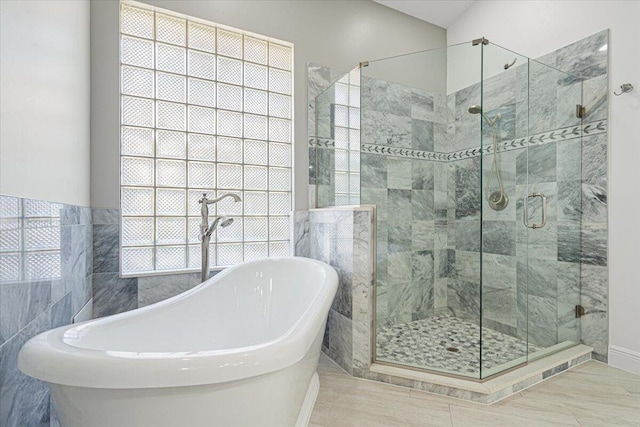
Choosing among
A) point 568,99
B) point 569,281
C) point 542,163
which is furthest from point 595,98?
point 569,281

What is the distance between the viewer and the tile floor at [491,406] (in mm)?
1453

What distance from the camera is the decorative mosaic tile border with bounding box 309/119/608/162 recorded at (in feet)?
6.76

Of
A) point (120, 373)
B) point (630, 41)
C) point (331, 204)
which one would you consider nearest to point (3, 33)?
point (120, 373)

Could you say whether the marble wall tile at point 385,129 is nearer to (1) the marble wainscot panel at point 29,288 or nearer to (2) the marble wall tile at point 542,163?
(2) the marble wall tile at point 542,163

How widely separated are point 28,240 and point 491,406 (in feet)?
6.61

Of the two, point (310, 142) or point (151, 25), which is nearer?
point (151, 25)

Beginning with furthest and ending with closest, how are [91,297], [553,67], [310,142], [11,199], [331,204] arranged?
[310,142]
[331,204]
[553,67]
[91,297]
[11,199]

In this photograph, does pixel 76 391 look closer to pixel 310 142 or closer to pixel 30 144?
pixel 30 144

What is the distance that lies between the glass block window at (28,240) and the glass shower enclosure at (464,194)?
1576 millimetres

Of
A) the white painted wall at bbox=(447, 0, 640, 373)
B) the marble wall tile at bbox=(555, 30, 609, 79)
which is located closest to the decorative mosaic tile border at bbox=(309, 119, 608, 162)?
the white painted wall at bbox=(447, 0, 640, 373)

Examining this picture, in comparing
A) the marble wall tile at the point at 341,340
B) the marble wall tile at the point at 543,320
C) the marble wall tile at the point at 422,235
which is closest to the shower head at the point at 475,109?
the marble wall tile at the point at 422,235

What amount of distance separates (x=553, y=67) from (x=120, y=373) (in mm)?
2880

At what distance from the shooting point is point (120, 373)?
29.8 inches

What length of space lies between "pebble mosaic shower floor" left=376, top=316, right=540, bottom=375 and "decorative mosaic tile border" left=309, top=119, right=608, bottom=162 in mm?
1175
